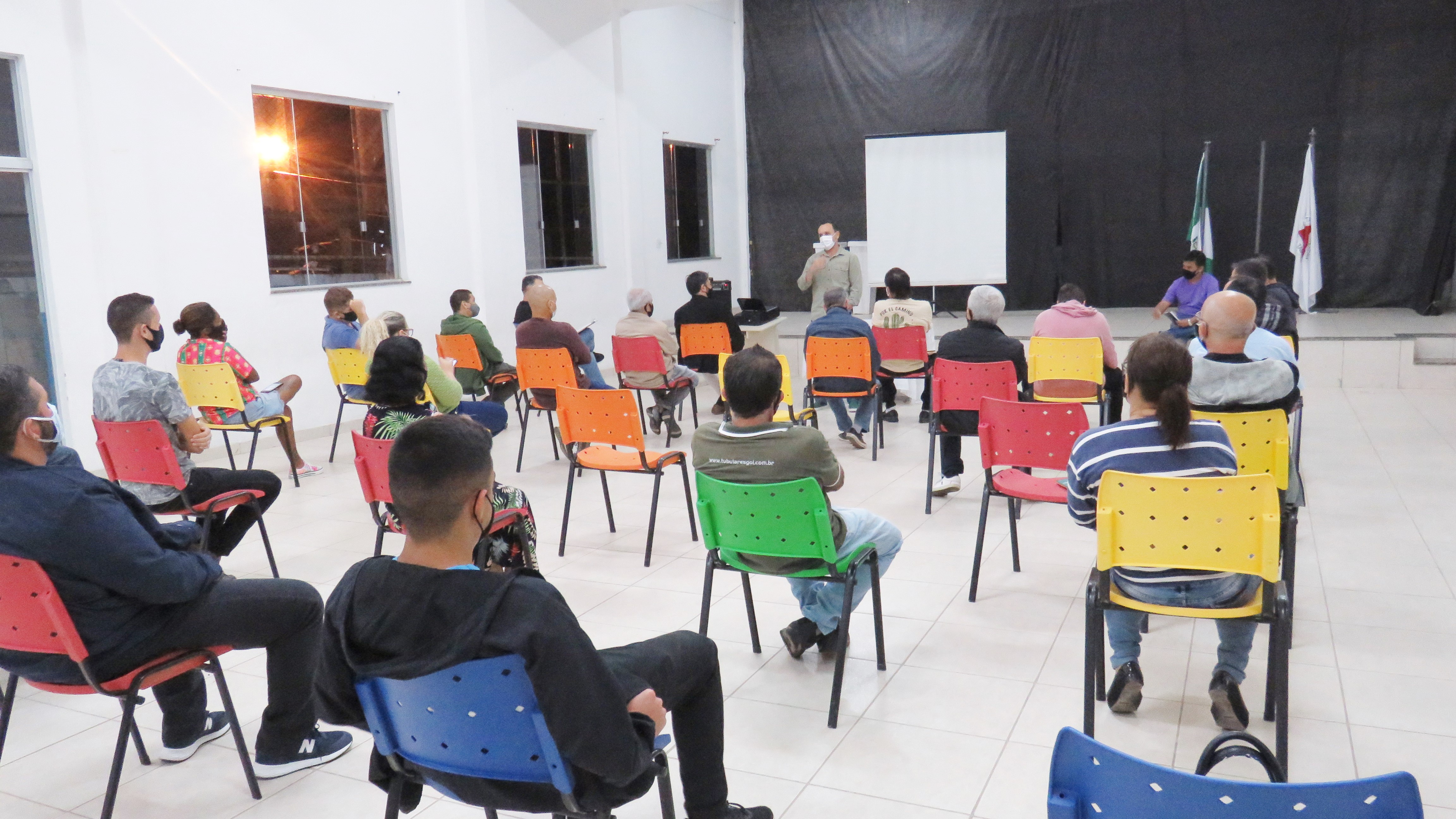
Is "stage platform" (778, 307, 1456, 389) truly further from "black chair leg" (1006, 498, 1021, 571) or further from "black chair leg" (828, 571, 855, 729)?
"black chair leg" (828, 571, 855, 729)

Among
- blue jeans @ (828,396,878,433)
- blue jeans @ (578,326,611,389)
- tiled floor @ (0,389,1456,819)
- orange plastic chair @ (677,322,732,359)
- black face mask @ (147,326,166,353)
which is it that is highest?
black face mask @ (147,326,166,353)

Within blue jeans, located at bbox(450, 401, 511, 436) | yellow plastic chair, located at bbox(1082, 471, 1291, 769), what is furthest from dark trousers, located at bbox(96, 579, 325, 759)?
blue jeans, located at bbox(450, 401, 511, 436)

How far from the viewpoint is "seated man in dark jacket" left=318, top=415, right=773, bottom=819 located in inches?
61.5

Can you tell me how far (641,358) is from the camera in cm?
636

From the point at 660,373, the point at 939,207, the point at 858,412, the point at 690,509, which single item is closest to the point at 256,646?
the point at 690,509

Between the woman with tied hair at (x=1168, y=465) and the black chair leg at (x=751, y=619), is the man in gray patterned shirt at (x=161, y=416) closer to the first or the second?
the black chair leg at (x=751, y=619)

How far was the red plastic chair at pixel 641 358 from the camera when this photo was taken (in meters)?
6.30

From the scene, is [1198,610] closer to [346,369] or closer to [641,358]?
[641,358]

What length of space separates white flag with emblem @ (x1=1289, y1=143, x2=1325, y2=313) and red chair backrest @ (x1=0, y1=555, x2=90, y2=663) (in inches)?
419

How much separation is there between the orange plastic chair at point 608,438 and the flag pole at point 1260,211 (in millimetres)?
7692

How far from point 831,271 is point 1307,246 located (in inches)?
191

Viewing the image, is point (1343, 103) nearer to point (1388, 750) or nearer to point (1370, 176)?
point (1370, 176)

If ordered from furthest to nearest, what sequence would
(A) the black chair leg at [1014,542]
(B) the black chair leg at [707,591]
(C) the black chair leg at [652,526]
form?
1. (C) the black chair leg at [652,526]
2. (A) the black chair leg at [1014,542]
3. (B) the black chair leg at [707,591]

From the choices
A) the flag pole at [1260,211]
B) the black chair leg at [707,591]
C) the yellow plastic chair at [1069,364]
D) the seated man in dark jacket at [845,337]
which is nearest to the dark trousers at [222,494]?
the black chair leg at [707,591]
